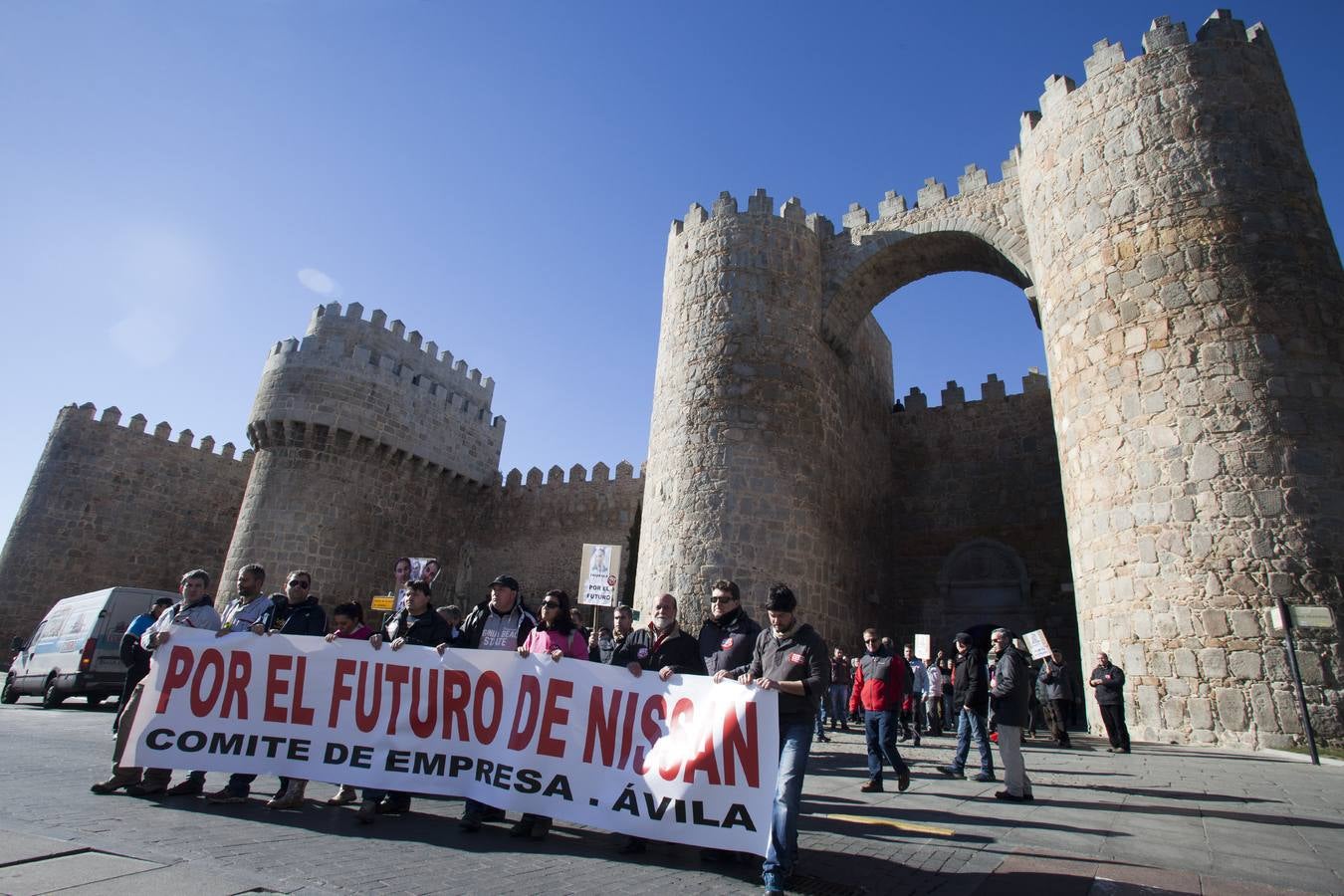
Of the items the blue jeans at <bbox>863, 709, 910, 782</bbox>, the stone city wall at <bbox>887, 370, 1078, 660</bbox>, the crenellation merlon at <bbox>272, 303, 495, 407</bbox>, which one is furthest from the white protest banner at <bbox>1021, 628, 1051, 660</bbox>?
the crenellation merlon at <bbox>272, 303, 495, 407</bbox>

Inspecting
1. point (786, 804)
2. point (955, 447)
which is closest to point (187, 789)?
point (786, 804)

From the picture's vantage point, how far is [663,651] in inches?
186

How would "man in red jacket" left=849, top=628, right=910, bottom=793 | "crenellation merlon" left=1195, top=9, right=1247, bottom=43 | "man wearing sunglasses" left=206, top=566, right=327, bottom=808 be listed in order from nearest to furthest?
1. "man wearing sunglasses" left=206, top=566, right=327, bottom=808
2. "man in red jacket" left=849, top=628, right=910, bottom=793
3. "crenellation merlon" left=1195, top=9, right=1247, bottom=43

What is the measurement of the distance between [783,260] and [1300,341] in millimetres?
8641

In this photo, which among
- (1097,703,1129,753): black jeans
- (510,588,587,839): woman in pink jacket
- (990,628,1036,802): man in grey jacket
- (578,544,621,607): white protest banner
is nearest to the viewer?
(510,588,587,839): woman in pink jacket

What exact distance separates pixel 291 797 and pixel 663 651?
8.39ft

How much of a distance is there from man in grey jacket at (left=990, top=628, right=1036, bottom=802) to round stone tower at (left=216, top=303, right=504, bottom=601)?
55.5 feet

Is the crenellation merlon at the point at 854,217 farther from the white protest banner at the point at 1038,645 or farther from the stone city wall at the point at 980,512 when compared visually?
the white protest banner at the point at 1038,645

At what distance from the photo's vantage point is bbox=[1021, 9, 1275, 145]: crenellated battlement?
11.4 m

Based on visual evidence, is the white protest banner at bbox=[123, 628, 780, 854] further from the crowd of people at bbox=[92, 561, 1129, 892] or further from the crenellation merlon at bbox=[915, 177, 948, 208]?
the crenellation merlon at bbox=[915, 177, 948, 208]

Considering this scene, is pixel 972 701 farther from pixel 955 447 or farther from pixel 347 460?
pixel 347 460

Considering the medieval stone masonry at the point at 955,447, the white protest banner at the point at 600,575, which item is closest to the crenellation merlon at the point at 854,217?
the medieval stone masonry at the point at 955,447

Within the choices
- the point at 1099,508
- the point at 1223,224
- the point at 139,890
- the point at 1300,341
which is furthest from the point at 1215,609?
the point at 139,890

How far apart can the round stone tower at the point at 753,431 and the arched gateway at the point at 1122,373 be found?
0.05 meters
